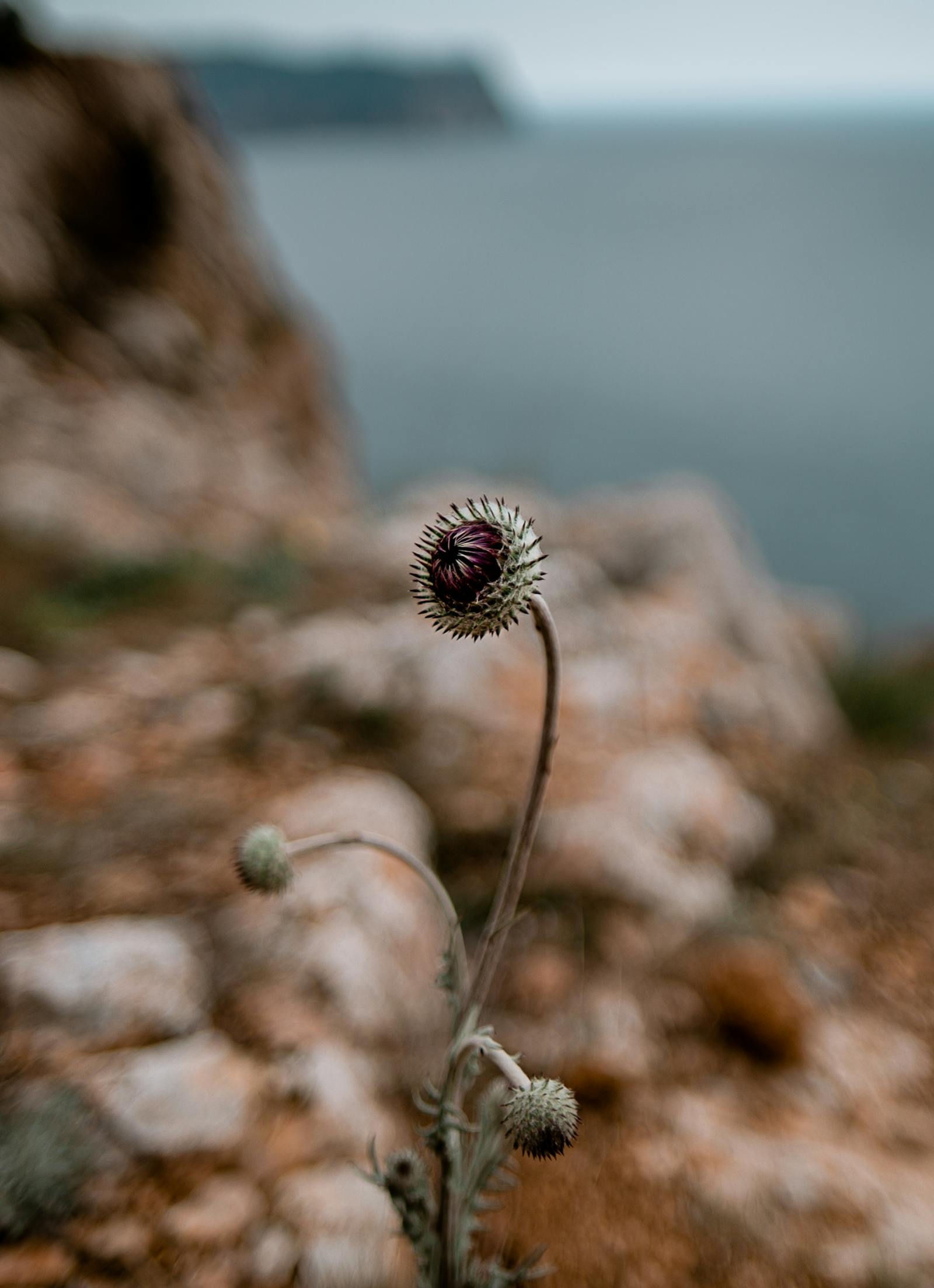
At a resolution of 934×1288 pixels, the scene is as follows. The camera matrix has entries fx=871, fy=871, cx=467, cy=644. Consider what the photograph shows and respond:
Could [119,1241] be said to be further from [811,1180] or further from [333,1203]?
[811,1180]

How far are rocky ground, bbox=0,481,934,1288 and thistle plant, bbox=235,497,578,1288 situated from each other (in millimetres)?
322

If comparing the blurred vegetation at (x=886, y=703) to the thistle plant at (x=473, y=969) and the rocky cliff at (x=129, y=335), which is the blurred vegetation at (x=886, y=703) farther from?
the thistle plant at (x=473, y=969)

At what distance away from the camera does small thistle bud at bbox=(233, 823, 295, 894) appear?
76.0 inches

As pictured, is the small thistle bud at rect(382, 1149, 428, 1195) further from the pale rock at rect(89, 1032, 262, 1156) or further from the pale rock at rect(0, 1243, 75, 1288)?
the pale rock at rect(0, 1243, 75, 1288)

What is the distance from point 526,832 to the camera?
172cm

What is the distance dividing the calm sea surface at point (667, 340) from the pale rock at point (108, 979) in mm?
10028

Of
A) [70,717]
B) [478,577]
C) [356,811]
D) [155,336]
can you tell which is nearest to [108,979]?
[356,811]

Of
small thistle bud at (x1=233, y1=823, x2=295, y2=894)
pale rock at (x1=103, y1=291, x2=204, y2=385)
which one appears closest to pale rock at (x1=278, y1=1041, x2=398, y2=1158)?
small thistle bud at (x1=233, y1=823, x2=295, y2=894)

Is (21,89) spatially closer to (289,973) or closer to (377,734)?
(377,734)

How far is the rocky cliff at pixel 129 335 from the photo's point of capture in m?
Answer: 7.59

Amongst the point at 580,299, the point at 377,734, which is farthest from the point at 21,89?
the point at 580,299

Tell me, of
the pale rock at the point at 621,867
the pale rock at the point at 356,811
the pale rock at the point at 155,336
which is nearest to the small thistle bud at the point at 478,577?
the pale rock at the point at 356,811

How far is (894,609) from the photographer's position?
18312 millimetres

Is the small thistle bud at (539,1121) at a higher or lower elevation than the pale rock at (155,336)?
lower
